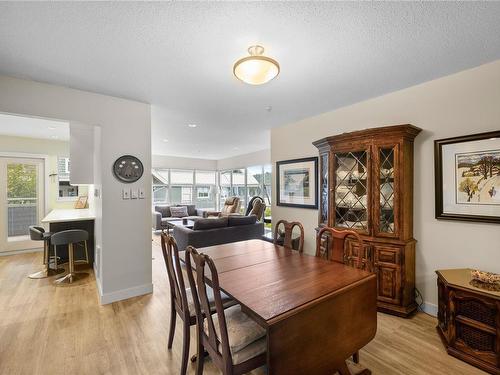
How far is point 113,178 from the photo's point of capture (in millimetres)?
2775

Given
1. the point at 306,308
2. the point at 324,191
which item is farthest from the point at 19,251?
the point at 306,308

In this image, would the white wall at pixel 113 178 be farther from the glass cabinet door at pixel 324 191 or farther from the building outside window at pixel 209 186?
the building outside window at pixel 209 186

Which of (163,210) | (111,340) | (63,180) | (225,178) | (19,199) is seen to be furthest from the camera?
(225,178)

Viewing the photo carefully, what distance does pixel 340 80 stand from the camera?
7.88ft

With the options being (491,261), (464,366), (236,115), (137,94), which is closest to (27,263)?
(137,94)

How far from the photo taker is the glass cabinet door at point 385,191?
2.47 meters

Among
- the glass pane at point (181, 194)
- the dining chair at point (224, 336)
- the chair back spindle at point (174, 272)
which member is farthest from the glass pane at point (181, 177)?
the dining chair at point (224, 336)

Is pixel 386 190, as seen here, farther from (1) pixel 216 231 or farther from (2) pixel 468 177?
(1) pixel 216 231

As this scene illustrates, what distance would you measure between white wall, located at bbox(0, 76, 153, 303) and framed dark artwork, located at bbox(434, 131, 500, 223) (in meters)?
3.30

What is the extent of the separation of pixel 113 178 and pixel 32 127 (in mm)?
2871

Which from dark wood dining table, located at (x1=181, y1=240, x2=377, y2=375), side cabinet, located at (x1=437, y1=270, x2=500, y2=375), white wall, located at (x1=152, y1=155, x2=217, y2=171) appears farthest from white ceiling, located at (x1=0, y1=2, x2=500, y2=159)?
white wall, located at (x1=152, y1=155, x2=217, y2=171)

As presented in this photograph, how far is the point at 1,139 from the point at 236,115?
4.82 m

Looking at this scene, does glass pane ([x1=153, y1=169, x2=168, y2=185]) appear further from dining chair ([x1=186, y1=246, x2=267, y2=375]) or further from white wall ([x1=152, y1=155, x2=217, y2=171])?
dining chair ([x1=186, y1=246, x2=267, y2=375])

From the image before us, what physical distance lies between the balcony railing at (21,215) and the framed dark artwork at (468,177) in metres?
6.97
